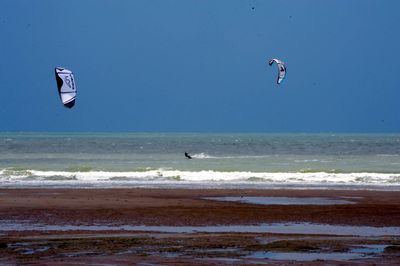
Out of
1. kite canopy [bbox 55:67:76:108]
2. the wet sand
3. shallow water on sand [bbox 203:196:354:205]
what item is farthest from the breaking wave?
kite canopy [bbox 55:67:76:108]

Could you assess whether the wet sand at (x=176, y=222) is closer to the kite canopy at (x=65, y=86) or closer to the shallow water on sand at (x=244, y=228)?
A: the shallow water on sand at (x=244, y=228)

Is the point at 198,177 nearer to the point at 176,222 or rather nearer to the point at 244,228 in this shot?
the point at 176,222

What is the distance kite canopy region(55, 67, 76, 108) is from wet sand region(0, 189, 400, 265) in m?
2.44

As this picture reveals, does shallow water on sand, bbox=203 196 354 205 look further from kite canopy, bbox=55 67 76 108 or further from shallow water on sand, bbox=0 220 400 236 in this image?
shallow water on sand, bbox=0 220 400 236

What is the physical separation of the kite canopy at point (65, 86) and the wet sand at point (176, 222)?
7.99ft

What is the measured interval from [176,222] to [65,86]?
541 cm

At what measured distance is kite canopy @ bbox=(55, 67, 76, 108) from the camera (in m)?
19.4

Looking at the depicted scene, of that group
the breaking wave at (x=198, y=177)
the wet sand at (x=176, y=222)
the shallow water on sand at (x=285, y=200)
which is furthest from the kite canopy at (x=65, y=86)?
the breaking wave at (x=198, y=177)

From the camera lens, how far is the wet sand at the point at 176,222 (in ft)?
36.1

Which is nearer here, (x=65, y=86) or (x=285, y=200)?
(x=65, y=86)

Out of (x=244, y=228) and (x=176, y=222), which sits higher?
(x=176, y=222)

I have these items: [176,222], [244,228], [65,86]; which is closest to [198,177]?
[65,86]

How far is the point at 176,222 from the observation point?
1567 cm

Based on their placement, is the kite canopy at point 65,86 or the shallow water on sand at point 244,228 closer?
the shallow water on sand at point 244,228
